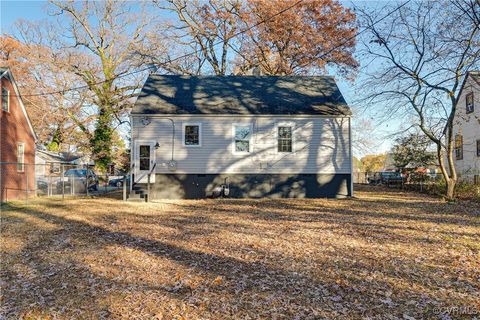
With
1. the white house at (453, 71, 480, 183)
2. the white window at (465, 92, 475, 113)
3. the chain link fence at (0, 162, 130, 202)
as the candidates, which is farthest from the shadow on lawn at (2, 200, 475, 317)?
the white window at (465, 92, 475, 113)

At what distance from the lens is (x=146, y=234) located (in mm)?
7926

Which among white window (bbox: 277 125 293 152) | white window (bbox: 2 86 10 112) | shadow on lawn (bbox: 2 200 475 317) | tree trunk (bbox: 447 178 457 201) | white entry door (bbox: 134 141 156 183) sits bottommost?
shadow on lawn (bbox: 2 200 475 317)

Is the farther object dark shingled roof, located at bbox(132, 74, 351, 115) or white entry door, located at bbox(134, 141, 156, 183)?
dark shingled roof, located at bbox(132, 74, 351, 115)

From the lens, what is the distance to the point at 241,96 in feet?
55.4

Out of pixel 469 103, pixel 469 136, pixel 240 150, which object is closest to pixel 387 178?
pixel 469 136

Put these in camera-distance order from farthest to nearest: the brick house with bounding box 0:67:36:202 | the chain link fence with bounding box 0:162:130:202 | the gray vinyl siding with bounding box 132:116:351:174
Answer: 1. the brick house with bounding box 0:67:36:202
2. the chain link fence with bounding box 0:162:130:202
3. the gray vinyl siding with bounding box 132:116:351:174

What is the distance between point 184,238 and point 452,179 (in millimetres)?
13214

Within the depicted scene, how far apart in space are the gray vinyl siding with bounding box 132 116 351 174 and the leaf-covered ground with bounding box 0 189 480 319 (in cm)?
563

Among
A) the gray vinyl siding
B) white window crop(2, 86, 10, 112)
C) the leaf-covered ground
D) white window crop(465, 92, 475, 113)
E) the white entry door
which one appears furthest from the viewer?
white window crop(465, 92, 475, 113)

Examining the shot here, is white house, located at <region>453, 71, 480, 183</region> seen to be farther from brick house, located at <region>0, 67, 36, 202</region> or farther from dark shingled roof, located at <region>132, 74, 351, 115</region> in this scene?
brick house, located at <region>0, 67, 36, 202</region>

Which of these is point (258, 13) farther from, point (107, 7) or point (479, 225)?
point (479, 225)

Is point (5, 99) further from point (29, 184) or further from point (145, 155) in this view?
point (145, 155)

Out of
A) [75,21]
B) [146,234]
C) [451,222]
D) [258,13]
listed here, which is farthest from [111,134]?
[451,222]

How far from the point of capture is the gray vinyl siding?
1544 centimetres
